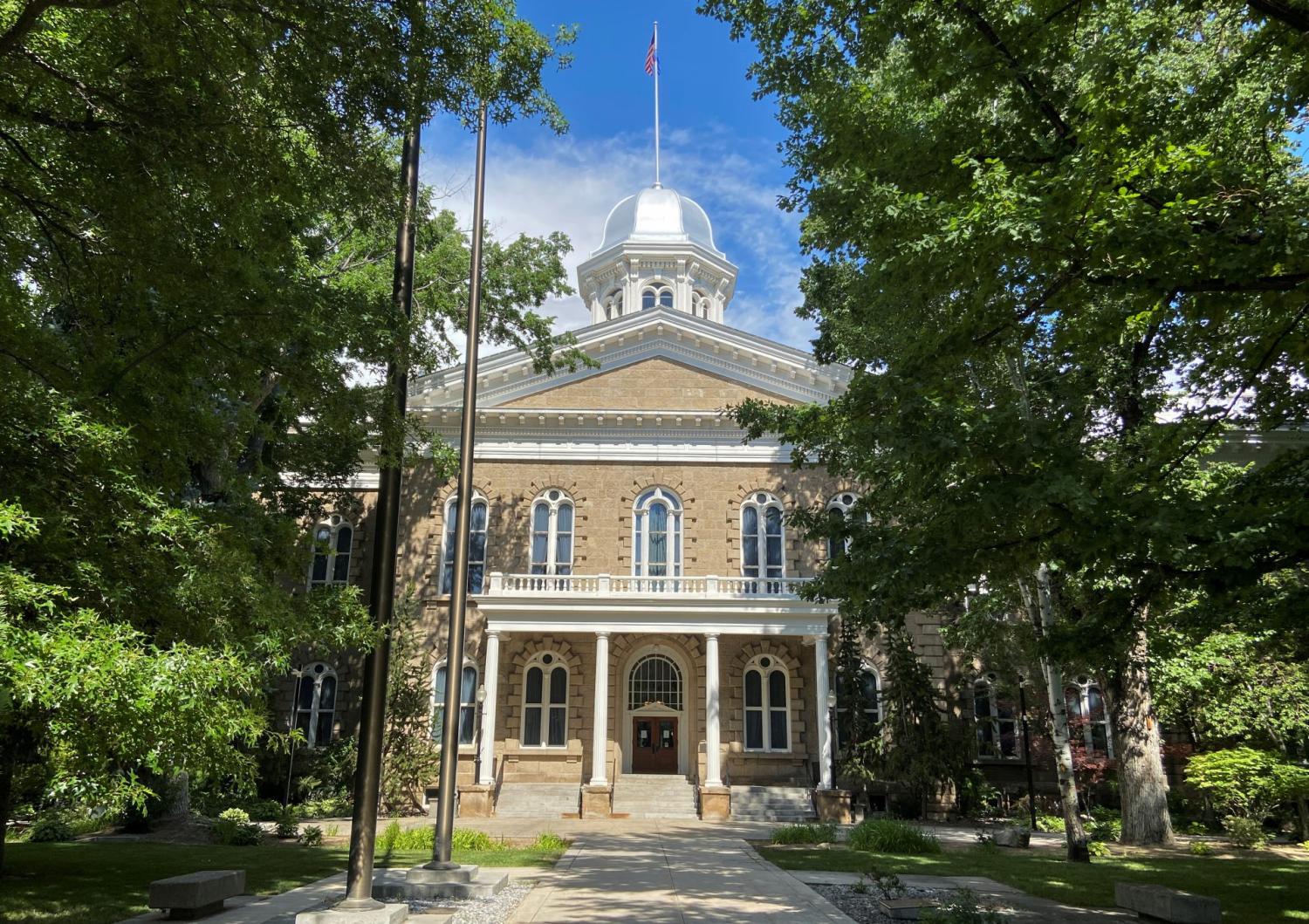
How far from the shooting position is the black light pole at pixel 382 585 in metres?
9.04

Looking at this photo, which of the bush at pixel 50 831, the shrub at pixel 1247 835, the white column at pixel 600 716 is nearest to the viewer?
the bush at pixel 50 831

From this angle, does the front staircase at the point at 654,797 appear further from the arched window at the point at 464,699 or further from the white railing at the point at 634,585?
the white railing at the point at 634,585

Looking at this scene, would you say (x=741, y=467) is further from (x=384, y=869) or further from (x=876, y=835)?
(x=384, y=869)

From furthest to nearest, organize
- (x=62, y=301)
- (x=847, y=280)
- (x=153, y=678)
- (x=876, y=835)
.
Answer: (x=876, y=835)
(x=847, y=280)
(x=62, y=301)
(x=153, y=678)

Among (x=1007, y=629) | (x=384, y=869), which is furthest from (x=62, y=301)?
(x=1007, y=629)

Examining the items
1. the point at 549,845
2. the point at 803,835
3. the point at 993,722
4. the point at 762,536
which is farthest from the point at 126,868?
the point at 993,722

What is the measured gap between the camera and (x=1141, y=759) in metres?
19.1

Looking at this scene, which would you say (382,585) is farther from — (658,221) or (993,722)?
(658,221)

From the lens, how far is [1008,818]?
80.0 ft

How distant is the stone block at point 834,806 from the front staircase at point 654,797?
3.25m

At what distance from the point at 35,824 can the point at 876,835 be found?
1672 centimetres

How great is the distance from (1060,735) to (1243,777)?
24.8 ft

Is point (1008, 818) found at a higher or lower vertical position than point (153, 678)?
lower

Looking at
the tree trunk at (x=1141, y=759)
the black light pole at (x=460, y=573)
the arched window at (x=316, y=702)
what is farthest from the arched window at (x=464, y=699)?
the tree trunk at (x=1141, y=759)
